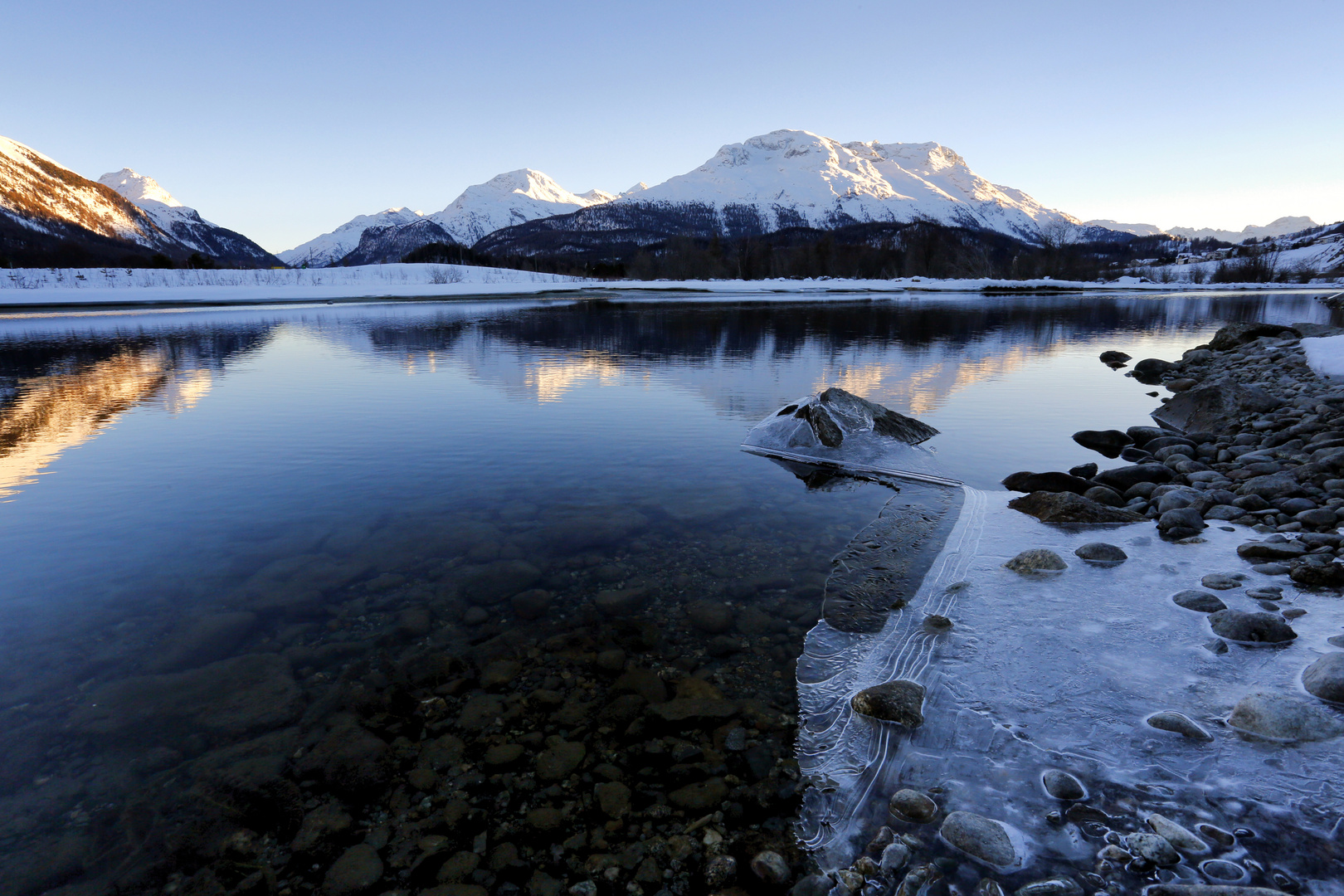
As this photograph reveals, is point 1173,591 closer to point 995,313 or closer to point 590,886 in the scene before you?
point 590,886

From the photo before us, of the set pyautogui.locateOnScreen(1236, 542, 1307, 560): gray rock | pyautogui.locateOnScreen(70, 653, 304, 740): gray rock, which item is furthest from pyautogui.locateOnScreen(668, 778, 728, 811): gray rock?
pyautogui.locateOnScreen(1236, 542, 1307, 560): gray rock

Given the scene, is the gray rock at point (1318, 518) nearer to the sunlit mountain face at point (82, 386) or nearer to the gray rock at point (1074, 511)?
the gray rock at point (1074, 511)

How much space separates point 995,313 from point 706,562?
171 feet

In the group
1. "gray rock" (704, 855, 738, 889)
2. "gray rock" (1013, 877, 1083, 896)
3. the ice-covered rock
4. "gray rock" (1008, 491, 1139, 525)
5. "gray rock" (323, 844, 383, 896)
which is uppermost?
the ice-covered rock

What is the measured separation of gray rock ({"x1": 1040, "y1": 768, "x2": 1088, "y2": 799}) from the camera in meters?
3.58

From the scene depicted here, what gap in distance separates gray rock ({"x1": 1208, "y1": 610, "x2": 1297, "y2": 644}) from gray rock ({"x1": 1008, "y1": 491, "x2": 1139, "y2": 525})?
8.66 ft

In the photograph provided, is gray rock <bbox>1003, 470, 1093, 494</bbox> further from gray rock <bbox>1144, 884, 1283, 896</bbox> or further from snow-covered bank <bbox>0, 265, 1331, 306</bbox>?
snow-covered bank <bbox>0, 265, 1331, 306</bbox>

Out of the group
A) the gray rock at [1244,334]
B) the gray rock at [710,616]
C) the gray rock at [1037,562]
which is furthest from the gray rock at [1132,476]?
the gray rock at [1244,334]

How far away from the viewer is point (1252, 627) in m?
4.95

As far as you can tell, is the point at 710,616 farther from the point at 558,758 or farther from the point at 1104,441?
the point at 1104,441

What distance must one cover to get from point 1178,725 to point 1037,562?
8.54ft

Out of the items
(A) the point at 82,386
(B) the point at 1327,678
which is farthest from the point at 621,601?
(A) the point at 82,386

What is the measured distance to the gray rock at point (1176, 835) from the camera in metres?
3.16

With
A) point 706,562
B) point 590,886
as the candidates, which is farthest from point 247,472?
point 590,886
